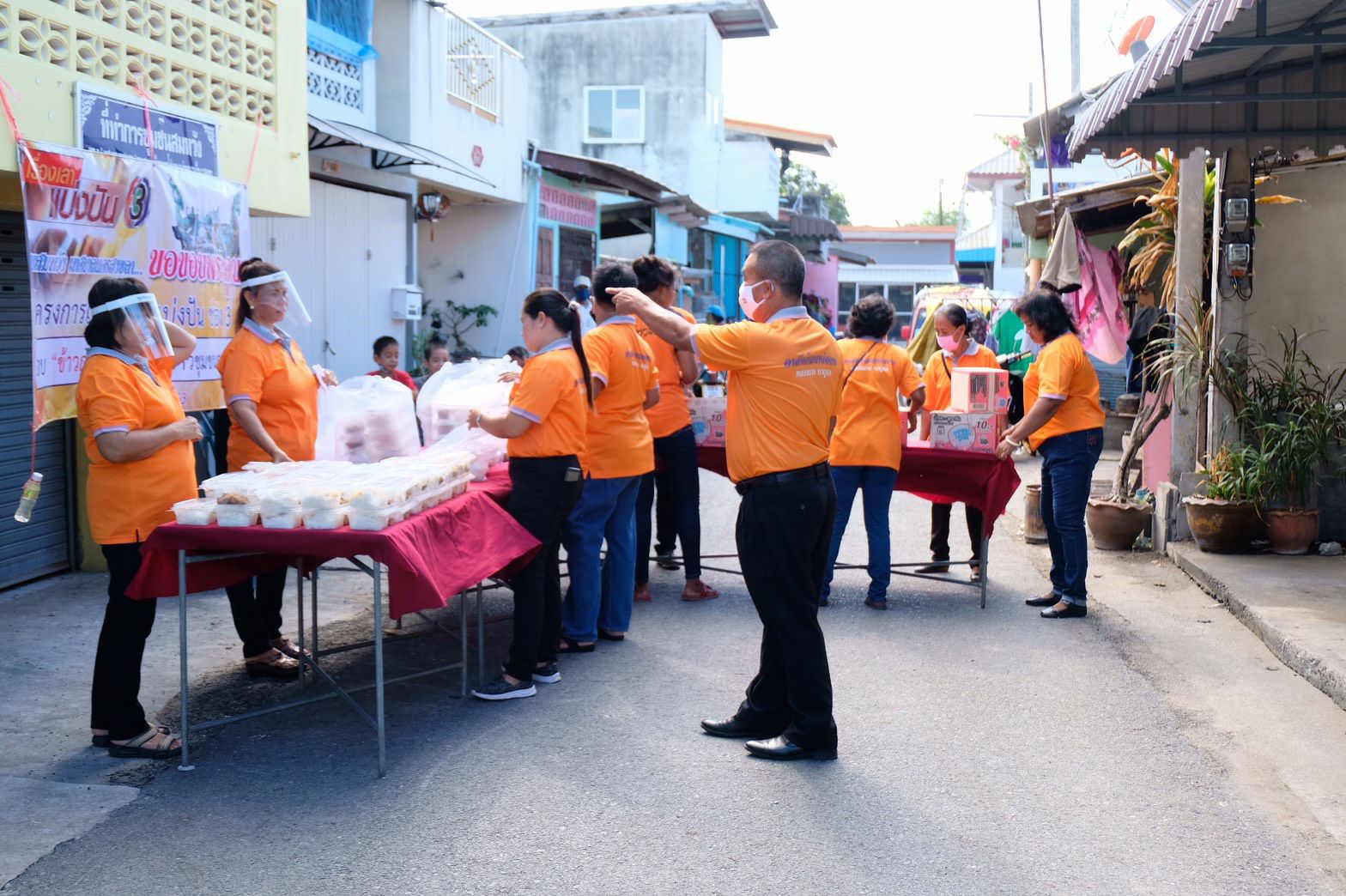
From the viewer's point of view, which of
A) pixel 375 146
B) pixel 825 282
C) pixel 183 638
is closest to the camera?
pixel 183 638

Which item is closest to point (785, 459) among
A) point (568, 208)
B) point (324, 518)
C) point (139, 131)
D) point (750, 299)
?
point (750, 299)

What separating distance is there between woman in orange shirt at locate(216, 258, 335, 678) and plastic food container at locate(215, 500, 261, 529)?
119cm

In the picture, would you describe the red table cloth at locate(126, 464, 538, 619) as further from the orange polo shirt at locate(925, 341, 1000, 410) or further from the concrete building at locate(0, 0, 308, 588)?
the orange polo shirt at locate(925, 341, 1000, 410)

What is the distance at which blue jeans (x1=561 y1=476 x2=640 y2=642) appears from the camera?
6793mm

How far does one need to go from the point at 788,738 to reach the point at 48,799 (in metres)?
2.82

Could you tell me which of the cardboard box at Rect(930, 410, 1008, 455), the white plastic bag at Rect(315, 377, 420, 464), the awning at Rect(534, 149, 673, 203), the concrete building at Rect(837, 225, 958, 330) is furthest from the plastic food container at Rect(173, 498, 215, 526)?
the concrete building at Rect(837, 225, 958, 330)

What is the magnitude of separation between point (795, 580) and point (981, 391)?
3381mm

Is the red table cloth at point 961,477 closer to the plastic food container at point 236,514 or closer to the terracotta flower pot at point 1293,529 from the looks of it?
the terracotta flower pot at point 1293,529

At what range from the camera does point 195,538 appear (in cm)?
489

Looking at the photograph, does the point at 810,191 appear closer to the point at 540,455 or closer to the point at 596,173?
the point at 596,173

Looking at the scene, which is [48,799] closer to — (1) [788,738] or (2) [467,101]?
(1) [788,738]

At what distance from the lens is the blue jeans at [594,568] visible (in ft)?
22.3

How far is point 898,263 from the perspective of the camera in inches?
2089

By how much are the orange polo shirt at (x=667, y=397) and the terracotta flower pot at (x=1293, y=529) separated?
436 centimetres
